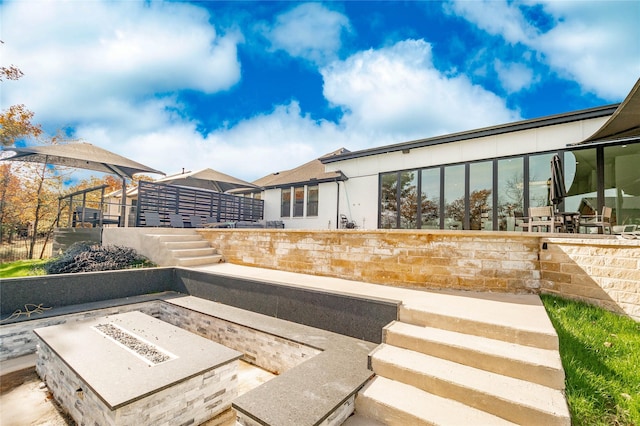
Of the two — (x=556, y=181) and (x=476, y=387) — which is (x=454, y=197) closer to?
(x=556, y=181)

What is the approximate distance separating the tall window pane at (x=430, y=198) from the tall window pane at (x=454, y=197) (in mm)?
265

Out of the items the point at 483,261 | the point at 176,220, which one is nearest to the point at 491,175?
the point at 483,261

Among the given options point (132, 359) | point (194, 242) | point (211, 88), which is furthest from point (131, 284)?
point (211, 88)

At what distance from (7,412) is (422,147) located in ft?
35.7

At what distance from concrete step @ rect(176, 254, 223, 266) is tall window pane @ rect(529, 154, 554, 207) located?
9359 millimetres

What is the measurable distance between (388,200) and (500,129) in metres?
4.20

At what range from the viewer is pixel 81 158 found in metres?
8.52

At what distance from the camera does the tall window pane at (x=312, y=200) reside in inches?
510

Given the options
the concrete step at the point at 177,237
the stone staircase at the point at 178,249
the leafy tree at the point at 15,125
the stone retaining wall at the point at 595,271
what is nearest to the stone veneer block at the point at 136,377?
the stone staircase at the point at 178,249

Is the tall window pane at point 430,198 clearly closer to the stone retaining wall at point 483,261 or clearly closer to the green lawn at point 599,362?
the stone retaining wall at point 483,261

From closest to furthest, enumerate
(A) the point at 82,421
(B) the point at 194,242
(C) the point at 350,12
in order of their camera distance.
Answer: (A) the point at 82,421 → (C) the point at 350,12 → (B) the point at 194,242

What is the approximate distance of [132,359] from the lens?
3.04 m

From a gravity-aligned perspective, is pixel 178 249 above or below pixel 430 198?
below

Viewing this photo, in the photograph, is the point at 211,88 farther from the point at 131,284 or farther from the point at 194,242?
the point at 131,284
